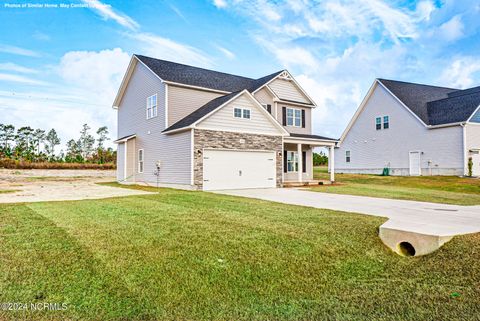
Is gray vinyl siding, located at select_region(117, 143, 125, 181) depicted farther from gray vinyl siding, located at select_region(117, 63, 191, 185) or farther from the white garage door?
the white garage door

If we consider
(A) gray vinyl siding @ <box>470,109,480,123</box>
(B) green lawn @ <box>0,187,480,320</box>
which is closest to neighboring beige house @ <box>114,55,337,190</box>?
(B) green lawn @ <box>0,187,480,320</box>

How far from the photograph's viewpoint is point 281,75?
20.9 metres

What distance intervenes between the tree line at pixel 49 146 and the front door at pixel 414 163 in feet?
126

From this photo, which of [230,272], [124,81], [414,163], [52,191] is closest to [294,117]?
[414,163]

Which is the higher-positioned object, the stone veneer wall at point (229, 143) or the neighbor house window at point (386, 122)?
the neighbor house window at point (386, 122)

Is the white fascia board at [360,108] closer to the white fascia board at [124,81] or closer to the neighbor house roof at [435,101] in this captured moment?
the neighbor house roof at [435,101]

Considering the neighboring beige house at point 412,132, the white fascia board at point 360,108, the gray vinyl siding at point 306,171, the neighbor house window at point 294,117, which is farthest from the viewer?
the white fascia board at point 360,108

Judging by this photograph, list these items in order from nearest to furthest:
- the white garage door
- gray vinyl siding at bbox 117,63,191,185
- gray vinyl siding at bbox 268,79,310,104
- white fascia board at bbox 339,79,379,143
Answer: the white garage door < gray vinyl siding at bbox 117,63,191,185 < gray vinyl siding at bbox 268,79,310,104 < white fascia board at bbox 339,79,379,143

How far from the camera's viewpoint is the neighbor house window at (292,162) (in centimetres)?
2102

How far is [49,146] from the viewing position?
166 feet

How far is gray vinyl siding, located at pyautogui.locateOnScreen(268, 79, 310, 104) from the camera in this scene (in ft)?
68.4

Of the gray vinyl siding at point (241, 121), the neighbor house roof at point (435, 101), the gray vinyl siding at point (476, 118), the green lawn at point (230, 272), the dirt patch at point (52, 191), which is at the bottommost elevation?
the green lawn at point (230, 272)

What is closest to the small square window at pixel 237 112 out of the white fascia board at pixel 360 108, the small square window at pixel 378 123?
the small square window at pixel 378 123

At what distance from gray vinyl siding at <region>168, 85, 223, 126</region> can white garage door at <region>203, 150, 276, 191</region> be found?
3.54 meters
